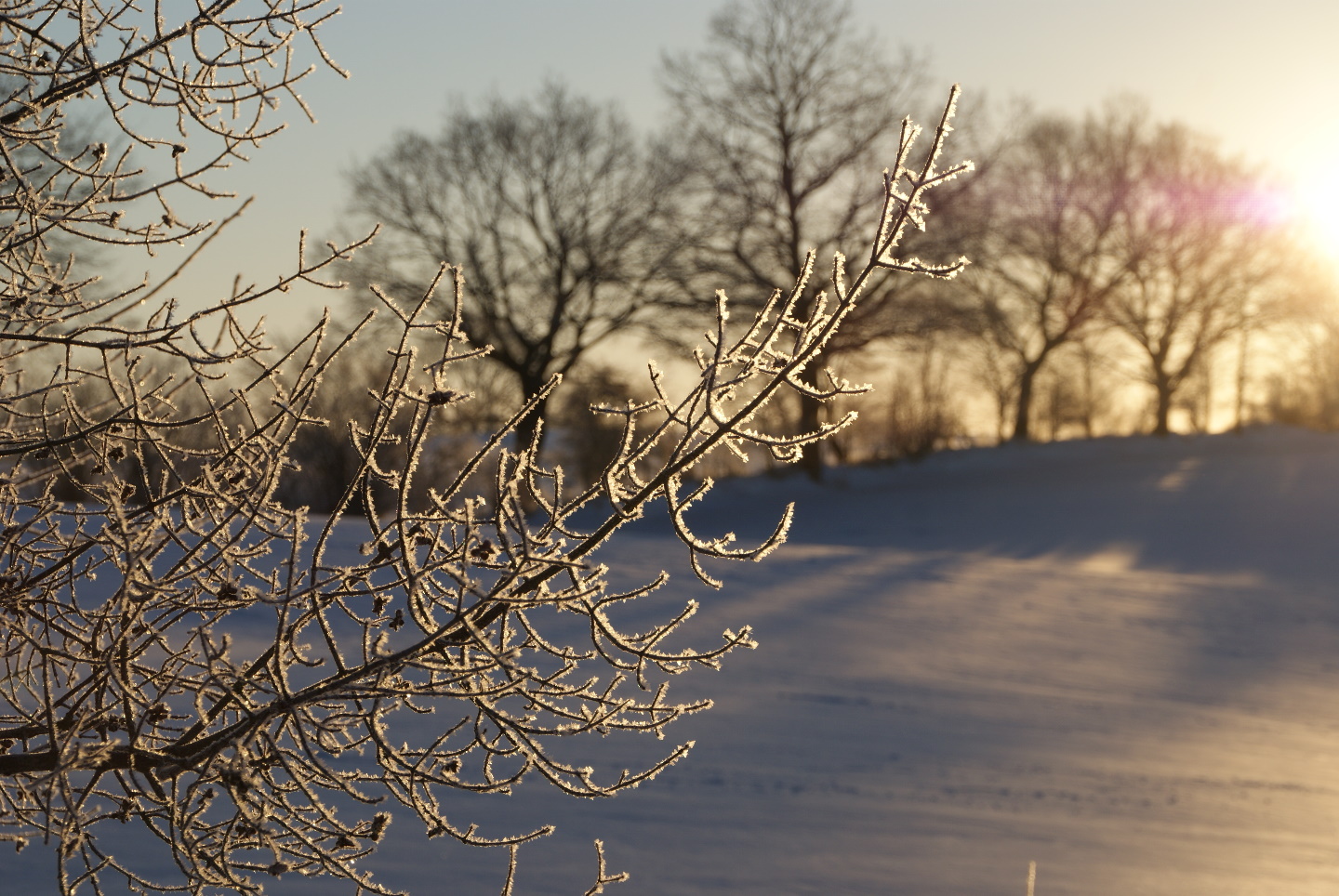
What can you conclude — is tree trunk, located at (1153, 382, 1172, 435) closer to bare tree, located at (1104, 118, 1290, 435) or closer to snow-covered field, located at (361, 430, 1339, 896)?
bare tree, located at (1104, 118, 1290, 435)

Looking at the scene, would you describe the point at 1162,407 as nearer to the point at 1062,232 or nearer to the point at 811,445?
the point at 1062,232

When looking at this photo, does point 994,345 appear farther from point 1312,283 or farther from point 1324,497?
point 1324,497

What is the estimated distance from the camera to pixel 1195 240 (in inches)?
1377

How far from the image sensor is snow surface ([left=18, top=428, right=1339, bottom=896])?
5.99 meters

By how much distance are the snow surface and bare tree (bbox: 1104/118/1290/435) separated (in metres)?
17.3

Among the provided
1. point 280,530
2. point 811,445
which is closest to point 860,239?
point 811,445

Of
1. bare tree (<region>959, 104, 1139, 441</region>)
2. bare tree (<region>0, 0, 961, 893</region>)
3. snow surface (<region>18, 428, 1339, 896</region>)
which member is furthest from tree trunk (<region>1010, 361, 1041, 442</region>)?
bare tree (<region>0, 0, 961, 893</region>)

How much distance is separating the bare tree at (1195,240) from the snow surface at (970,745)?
17.3 m

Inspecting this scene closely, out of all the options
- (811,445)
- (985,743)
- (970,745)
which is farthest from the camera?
(811,445)

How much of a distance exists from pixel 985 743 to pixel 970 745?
16 centimetres

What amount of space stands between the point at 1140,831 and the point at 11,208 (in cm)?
651

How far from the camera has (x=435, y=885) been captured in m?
5.30

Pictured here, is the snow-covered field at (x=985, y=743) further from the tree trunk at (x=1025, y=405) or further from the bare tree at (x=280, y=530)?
the tree trunk at (x=1025, y=405)

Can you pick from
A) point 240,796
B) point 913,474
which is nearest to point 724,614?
point 240,796
